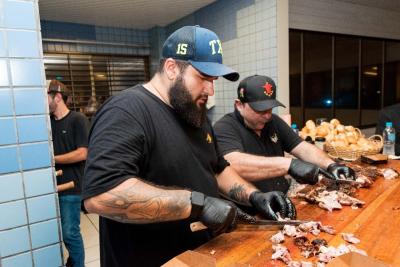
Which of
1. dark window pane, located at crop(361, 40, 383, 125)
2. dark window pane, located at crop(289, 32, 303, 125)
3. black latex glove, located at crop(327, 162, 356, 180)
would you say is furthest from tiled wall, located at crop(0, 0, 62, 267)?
dark window pane, located at crop(361, 40, 383, 125)

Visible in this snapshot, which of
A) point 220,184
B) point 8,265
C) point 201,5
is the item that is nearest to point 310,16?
point 201,5

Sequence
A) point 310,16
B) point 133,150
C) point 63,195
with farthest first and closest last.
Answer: point 310,16 < point 63,195 < point 133,150

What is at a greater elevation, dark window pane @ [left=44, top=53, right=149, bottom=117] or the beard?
dark window pane @ [left=44, top=53, right=149, bottom=117]

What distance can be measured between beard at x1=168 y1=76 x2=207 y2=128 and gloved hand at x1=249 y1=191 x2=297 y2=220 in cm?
49

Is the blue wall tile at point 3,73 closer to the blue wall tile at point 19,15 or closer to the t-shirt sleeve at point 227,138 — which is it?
the blue wall tile at point 19,15

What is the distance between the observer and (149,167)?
40.8 inches

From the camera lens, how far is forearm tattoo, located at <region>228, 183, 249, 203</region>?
55.7 inches

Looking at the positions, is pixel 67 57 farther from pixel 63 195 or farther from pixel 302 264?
pixel 302 264

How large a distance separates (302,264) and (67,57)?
4417mm

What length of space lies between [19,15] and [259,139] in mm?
1456

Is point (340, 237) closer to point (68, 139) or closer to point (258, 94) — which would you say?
point (258, 94)

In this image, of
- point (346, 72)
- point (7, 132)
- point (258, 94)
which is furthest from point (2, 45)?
point (346, 72)

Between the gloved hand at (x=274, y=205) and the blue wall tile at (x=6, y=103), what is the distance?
1150 millimetres

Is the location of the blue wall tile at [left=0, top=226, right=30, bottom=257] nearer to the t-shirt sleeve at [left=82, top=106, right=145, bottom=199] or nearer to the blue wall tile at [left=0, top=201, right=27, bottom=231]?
the blue wall tile at [left=0, top=201, right=27, bottom=231]
